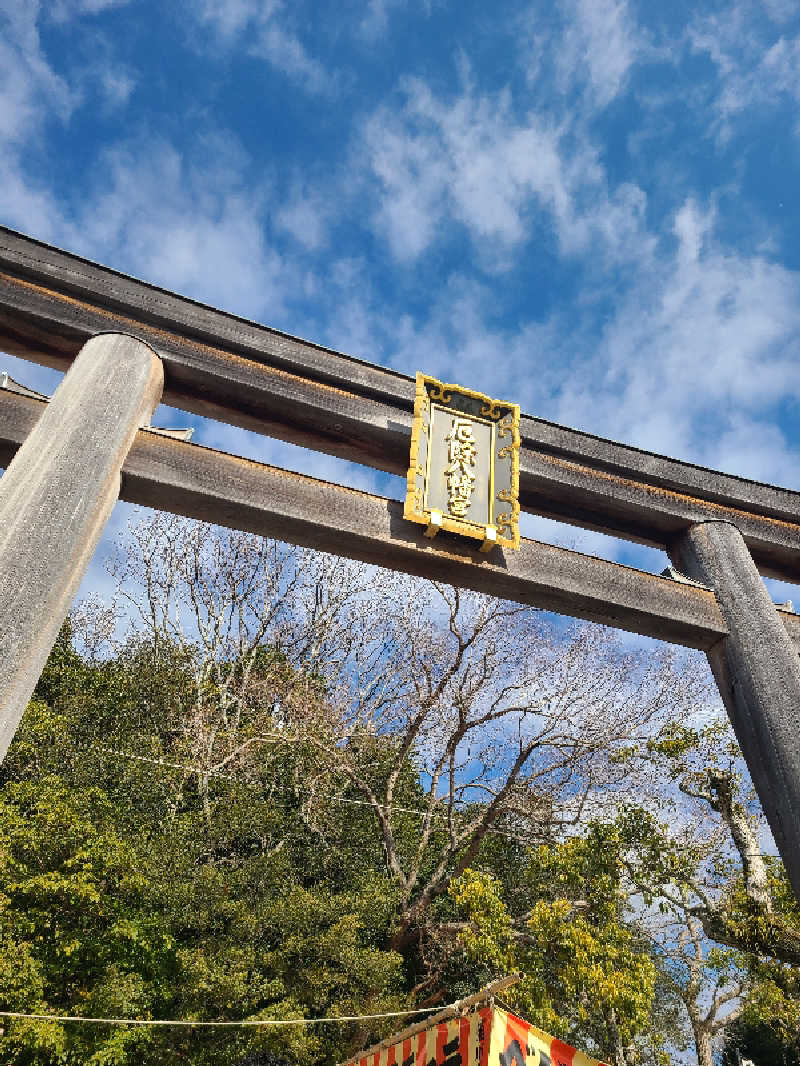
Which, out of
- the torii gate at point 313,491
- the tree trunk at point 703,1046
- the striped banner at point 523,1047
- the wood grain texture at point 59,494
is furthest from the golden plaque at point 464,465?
the tree trunk at point 703,1046

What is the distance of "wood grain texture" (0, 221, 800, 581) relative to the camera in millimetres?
2932

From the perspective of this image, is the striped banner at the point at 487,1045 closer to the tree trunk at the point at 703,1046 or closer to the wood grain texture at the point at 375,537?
the wood grain texture at the point at 375,537

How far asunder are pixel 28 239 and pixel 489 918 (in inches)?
339

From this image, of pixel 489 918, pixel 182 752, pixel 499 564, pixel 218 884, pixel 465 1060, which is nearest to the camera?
pixel 499 564

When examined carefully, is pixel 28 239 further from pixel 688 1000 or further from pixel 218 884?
pixel 688 1000

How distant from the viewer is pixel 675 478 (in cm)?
353

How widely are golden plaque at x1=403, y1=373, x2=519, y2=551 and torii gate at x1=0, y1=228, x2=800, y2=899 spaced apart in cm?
10

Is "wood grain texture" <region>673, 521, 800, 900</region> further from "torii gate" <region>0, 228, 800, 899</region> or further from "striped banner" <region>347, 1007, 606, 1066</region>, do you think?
"striped banner" <region>347, 1007, 606, 1066</region>

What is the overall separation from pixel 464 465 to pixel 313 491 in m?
0.84

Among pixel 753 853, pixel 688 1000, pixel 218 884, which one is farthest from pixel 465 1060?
pixel 688 1000

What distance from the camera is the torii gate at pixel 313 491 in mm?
2285

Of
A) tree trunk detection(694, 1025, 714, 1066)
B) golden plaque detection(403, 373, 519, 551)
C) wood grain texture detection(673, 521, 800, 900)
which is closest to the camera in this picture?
wood grain texture detection(673, 521, 800, 900)

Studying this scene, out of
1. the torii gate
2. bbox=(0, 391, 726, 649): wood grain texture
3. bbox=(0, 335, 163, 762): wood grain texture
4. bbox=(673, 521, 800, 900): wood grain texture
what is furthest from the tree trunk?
bbox=(0, 335, 163, 762): wood grain texture

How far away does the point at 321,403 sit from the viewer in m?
3.15
